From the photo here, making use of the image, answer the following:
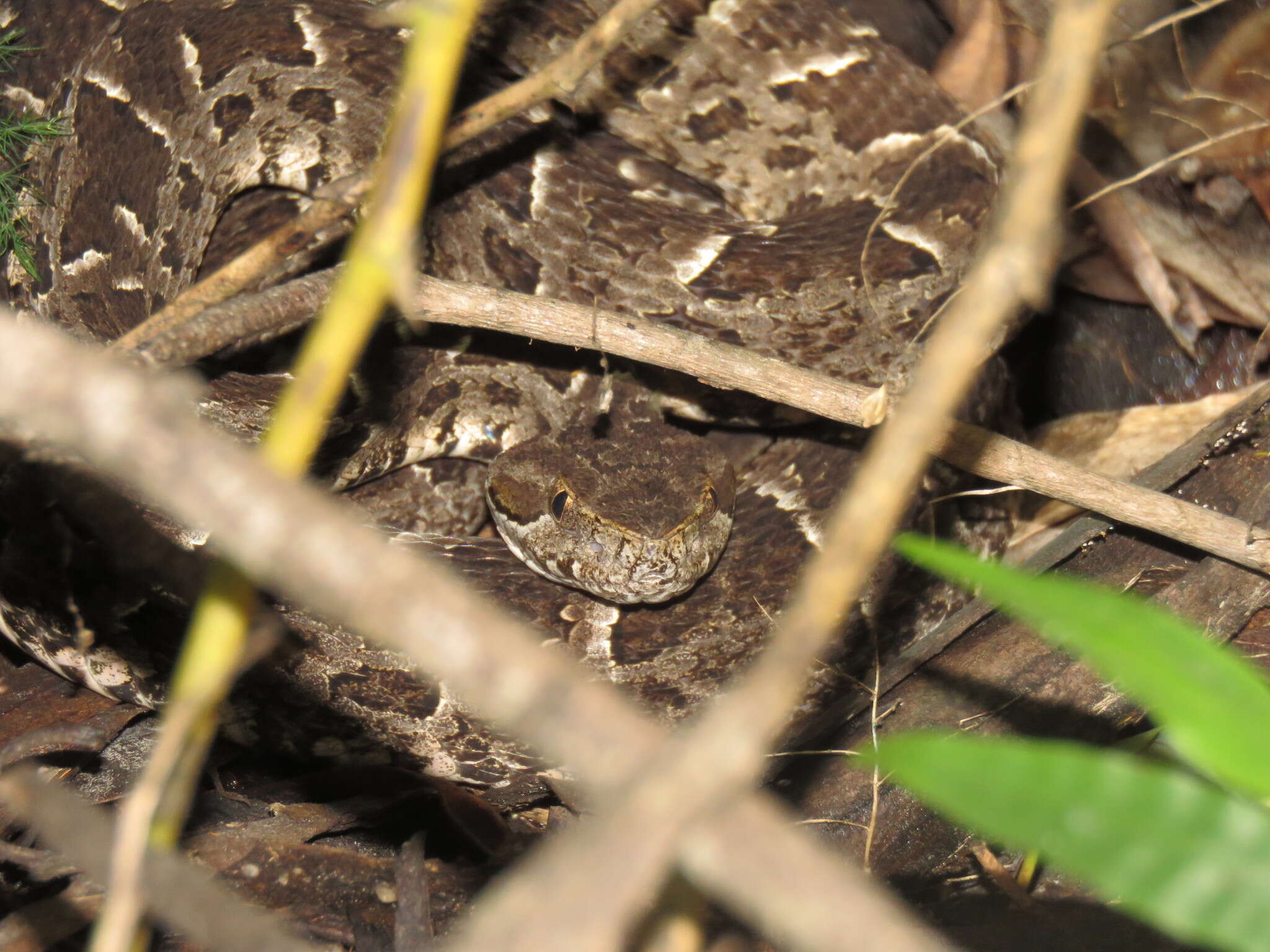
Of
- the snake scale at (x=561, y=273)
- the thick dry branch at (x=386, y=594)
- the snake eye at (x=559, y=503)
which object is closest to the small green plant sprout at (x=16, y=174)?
the snake scale at (x=561, y=273)

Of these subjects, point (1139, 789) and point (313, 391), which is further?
point (313, 391)

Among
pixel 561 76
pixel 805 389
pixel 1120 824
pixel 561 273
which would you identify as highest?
pixel 561 76

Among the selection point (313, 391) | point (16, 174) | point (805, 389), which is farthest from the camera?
point (16, 174)

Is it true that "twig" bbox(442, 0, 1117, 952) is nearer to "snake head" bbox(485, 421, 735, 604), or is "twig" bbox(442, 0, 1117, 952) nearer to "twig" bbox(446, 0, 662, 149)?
"twig" bbox(446, 0, 662, 149)

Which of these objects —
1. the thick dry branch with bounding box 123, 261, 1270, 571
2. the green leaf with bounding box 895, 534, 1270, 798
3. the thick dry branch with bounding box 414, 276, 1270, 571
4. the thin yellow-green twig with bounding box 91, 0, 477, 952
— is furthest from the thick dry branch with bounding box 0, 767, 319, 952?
the thick dry branch with bounding box 414, 276, 1270, 571

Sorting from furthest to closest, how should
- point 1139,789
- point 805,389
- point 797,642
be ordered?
point 805,389
point 1139,789
point 797,642

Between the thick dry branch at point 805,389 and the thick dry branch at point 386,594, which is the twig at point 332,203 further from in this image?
the thick dry branch at point 386,594

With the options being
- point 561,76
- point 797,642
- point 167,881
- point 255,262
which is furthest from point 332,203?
point 797,642

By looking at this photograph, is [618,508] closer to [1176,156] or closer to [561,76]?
[561,76]
